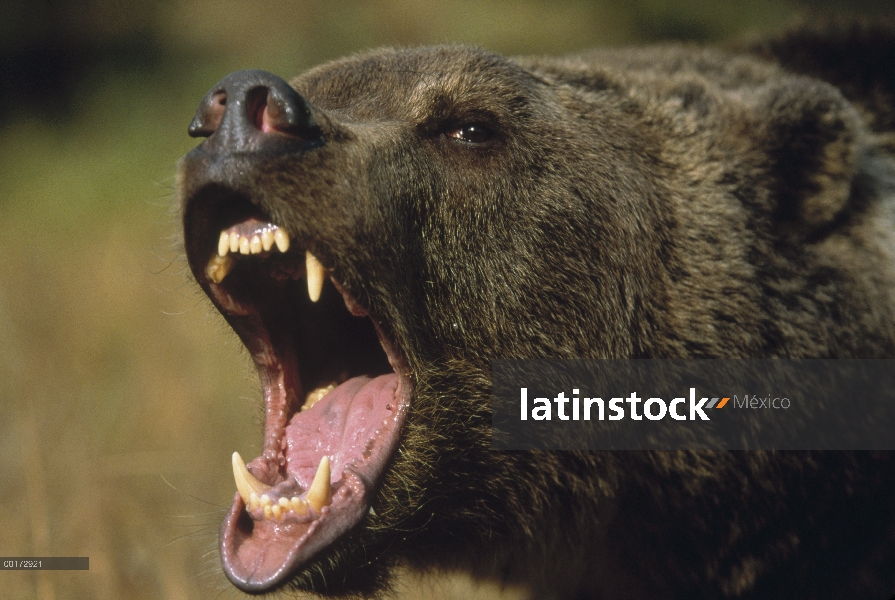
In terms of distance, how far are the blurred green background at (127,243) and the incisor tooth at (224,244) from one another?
6.60 feet

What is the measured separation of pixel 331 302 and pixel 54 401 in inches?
126

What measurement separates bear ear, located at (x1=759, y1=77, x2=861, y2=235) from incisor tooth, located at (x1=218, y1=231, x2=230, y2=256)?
6.90ft

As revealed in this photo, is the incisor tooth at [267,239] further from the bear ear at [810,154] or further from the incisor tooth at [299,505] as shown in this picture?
the bear ear at [810,154]

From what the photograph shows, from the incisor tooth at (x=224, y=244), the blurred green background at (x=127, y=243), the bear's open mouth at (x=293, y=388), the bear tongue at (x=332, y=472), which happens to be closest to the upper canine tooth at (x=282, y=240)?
the bear's open mouth at (x=293, y=388)

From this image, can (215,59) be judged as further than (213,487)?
Yes

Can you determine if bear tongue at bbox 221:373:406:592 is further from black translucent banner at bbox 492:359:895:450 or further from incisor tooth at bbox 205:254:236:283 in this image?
incisor tooth at bbox 205:254:236:283

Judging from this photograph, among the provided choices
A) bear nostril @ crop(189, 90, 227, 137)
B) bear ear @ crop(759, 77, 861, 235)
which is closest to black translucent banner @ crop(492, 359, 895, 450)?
bear ear @ crop(759, 77, 861, 235)

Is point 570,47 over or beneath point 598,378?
over

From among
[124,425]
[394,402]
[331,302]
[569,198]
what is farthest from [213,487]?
[569,198]

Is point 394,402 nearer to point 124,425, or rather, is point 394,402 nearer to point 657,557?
point 657,557

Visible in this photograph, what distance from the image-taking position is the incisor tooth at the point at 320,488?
298 cm

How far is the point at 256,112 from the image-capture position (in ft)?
9.84

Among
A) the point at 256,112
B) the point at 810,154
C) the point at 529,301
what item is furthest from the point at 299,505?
the point at 810,154

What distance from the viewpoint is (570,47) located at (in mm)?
7930
